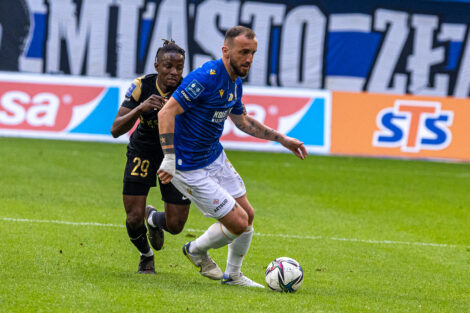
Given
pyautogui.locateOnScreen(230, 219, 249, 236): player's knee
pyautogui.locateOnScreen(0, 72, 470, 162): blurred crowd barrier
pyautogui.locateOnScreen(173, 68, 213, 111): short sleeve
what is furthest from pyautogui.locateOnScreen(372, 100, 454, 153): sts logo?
pyautogui.locateOnScreen(173, 68, 213, 111): short sleeve

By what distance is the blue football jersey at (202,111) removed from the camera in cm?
680

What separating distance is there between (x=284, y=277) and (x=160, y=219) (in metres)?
1.73

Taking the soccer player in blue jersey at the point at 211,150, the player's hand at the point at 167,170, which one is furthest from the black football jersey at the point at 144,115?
the player's hand at the point at 167,170

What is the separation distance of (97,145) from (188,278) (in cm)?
1277

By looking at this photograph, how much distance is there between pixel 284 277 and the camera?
7008mm

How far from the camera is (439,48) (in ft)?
76.6

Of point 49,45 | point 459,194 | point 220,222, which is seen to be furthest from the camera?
point 49,45

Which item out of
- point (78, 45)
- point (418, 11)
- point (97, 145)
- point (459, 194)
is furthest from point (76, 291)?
point (418, 11)

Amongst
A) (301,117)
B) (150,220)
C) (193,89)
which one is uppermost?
(193,89)

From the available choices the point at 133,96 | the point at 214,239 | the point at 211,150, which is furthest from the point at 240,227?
the point at 133,96

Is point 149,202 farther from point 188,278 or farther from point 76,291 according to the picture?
point 76,291

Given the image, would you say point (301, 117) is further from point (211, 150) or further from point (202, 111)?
point (202, 111)

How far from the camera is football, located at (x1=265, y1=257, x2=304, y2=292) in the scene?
7004mm

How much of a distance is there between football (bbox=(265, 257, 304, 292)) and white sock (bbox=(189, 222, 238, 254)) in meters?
0.44
